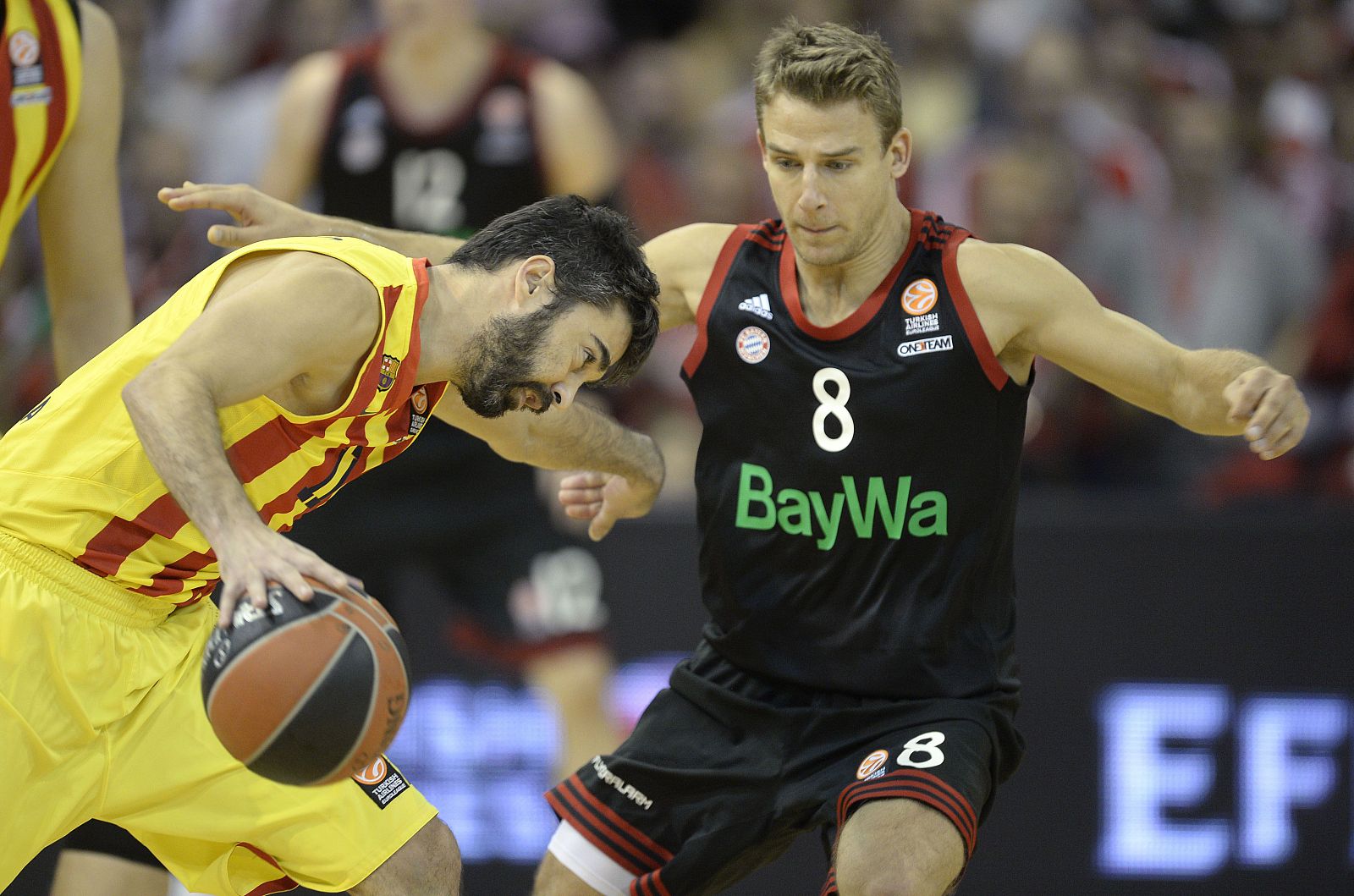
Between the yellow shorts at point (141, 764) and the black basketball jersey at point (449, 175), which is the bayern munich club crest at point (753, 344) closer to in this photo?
the yellow shorts at point (141, 764)

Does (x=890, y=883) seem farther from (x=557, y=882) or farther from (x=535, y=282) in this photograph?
(x=535, y=282)

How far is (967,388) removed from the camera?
450cm

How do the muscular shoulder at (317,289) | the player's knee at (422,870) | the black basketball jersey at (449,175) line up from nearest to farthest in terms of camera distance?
1. the muscular shoulder at (317,289)
2. the player's knee at (422,870)
3. the black basketball jersey at (449,175)

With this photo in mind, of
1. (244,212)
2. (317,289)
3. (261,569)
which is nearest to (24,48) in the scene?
(244,212)

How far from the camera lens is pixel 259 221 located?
4.53 metres

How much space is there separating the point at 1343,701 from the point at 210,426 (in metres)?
5.12

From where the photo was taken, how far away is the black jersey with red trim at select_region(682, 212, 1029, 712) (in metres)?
4.52

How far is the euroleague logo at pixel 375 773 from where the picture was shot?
4.24m

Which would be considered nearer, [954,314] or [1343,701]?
[954,314]

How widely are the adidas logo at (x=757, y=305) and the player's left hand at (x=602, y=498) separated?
588 mm

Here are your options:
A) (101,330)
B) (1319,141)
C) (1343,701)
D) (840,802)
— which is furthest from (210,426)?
(1319,141)

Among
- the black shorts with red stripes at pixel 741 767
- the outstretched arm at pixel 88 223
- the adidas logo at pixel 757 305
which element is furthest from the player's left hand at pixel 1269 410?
the outstretched arm at pixel 88 223

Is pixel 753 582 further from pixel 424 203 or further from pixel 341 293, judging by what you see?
pixel 424 203

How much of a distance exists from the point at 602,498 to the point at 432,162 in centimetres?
262
